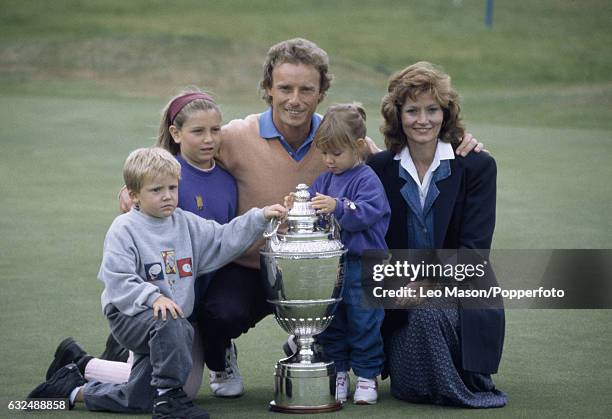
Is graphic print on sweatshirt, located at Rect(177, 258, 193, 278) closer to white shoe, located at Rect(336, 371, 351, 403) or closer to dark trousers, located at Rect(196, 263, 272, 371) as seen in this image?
dark trousers, located at Rect(196, 263, 272, 371)

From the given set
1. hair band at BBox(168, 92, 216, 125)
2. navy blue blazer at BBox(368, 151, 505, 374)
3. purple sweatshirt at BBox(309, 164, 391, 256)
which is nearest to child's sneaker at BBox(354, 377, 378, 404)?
navy blue blazer at BBox(368, 151, 505, 374)

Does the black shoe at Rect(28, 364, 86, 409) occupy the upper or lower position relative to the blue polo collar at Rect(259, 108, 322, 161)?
lower

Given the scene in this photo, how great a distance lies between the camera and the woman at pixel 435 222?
198 inches

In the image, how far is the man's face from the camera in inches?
209

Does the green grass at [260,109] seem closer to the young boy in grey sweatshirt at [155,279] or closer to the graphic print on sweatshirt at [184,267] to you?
the young boy in grey sweatshirt at [155,279]

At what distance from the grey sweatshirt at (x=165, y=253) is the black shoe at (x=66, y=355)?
19.1 inches

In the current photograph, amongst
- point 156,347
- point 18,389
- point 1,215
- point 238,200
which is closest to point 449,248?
point 238,200

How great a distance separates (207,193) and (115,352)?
30.2 inches

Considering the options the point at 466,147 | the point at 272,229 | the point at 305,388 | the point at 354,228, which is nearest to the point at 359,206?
the point at 354,228

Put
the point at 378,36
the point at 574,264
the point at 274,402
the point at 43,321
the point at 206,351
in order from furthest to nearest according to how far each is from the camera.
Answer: the point at 378,36 → the point at 574,264 → the point at 43,321 → the point at 206,351 → the point at 274,402

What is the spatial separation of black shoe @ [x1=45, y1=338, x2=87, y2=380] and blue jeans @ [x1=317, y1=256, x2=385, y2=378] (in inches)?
41.4

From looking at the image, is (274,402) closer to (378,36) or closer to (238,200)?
(238,200)

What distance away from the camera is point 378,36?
28203 millimetres

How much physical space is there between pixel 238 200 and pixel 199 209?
0.92ft
